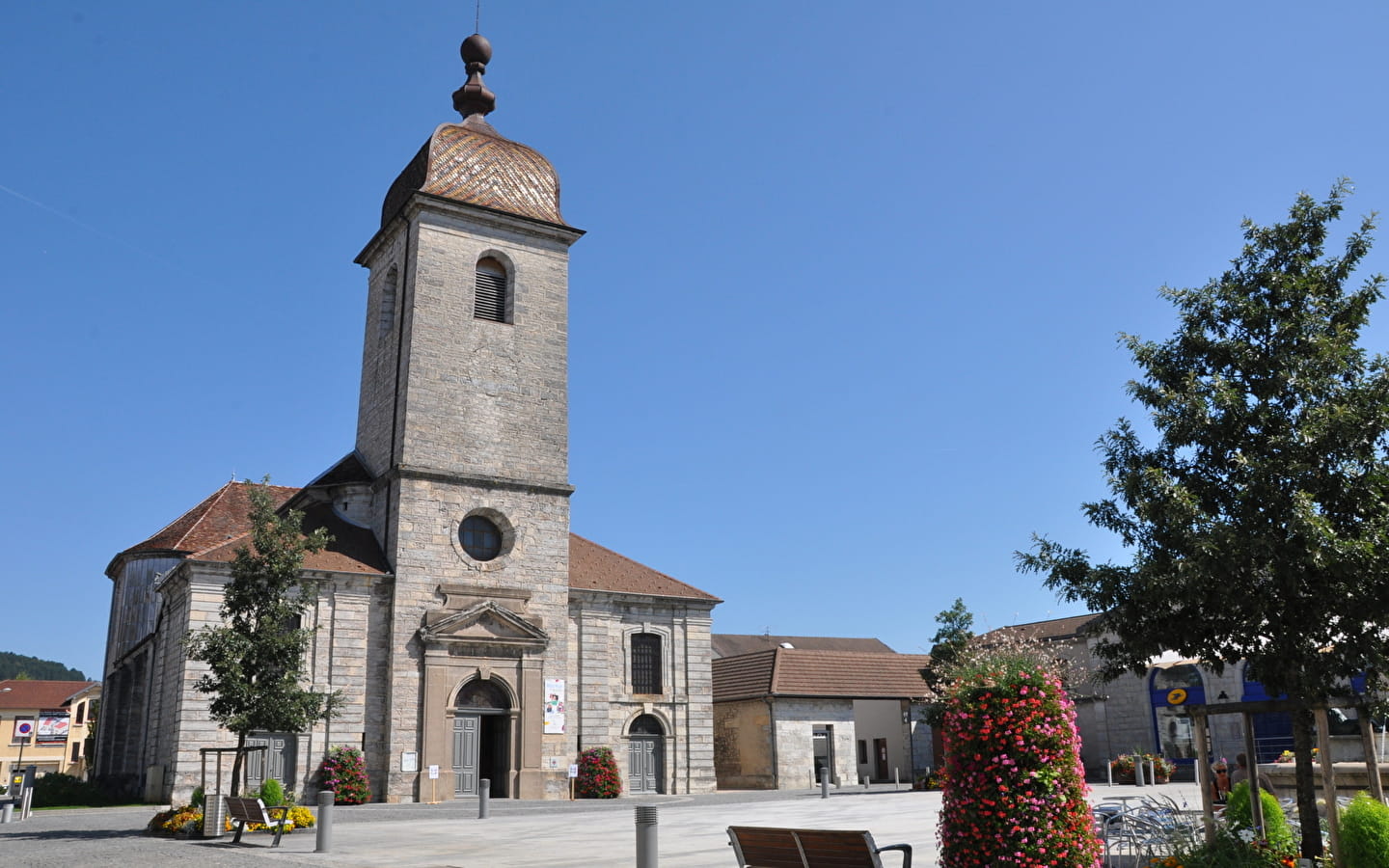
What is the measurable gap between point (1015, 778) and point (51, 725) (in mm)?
29925

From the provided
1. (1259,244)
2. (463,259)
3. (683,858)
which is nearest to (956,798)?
(683,858)

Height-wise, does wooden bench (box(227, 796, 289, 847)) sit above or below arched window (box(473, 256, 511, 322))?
below

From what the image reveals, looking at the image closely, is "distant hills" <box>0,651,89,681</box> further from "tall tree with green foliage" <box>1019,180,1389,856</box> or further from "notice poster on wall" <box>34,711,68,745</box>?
"tall tree with green foliage" <box>1019,180,1389,856</box>

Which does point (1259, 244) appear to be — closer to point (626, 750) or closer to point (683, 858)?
point (683, 858)

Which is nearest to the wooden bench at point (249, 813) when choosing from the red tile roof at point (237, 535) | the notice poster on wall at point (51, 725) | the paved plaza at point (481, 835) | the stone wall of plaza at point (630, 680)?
the paved plaza at point (481, 835)

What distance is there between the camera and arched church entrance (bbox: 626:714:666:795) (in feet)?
104

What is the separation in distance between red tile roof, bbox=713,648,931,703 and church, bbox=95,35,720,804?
5248 mm

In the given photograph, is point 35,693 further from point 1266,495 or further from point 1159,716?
point 1266,495

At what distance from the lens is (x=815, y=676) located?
127 feet

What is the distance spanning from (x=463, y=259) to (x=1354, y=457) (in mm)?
26209

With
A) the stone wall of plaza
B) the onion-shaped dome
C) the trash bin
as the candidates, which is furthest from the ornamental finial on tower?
the trash bin

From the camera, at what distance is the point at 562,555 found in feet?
102

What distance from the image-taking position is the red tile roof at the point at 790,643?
69.4m

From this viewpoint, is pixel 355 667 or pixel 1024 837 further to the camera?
pixel 355 667
